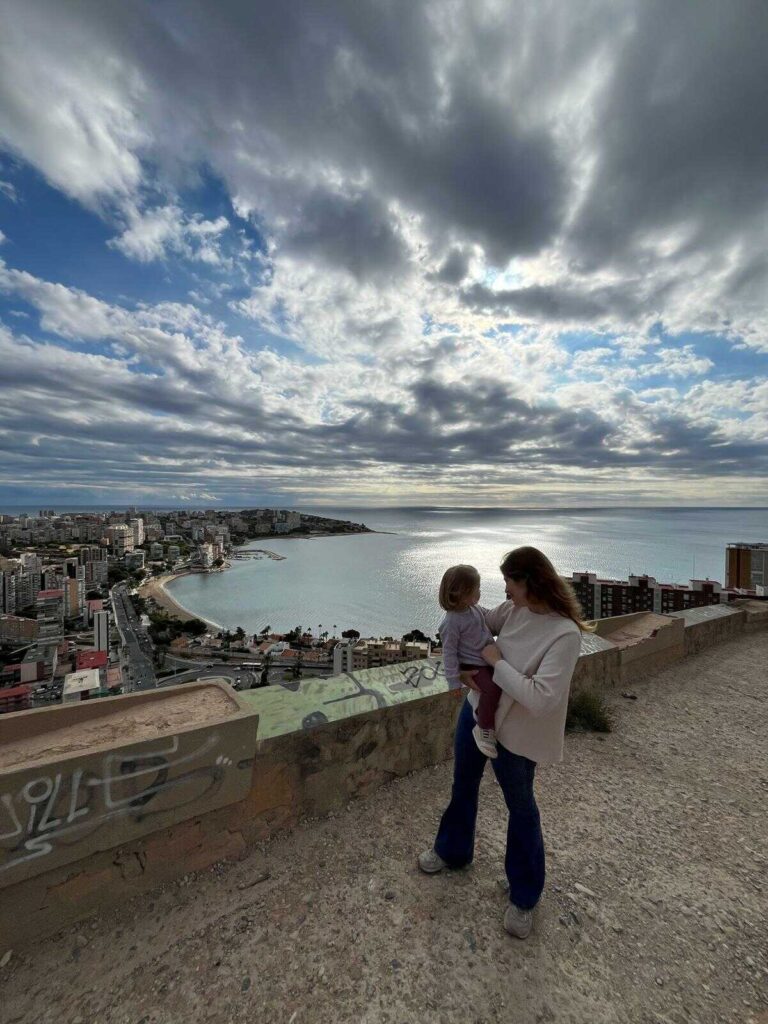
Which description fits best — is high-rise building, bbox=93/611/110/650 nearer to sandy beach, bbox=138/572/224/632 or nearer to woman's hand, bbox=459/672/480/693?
sandy beach, bbox=138/572/224/632

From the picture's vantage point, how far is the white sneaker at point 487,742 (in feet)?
5.14

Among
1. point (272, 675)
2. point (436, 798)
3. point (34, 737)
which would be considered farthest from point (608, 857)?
point (272, 675)

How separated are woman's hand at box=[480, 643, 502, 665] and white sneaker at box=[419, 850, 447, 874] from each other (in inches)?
40.7

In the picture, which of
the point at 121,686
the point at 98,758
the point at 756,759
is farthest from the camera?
the point at 121,686

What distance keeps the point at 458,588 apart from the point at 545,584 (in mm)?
337

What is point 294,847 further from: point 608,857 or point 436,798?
point 608,857

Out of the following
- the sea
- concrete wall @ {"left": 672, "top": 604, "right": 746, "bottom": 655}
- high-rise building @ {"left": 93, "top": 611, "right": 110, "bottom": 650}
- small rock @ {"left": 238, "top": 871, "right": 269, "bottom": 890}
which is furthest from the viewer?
the sea

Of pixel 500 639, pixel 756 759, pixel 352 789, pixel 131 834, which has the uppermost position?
pixel 500 639

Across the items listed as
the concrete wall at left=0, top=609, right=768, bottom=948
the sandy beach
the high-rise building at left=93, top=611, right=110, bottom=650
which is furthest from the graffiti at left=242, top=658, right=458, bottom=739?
the sandy beach

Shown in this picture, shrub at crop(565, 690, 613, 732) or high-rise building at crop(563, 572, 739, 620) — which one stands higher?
shrub at crop(565, 690, 613, 732)

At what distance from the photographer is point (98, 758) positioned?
4.75 ft

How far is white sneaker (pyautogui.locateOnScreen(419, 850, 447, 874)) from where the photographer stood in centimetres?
182

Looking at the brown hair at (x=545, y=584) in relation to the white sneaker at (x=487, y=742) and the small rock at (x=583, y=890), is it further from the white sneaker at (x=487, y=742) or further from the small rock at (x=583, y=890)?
the small rock at (x=583, y=890)

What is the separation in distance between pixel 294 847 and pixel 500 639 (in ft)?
4.67
